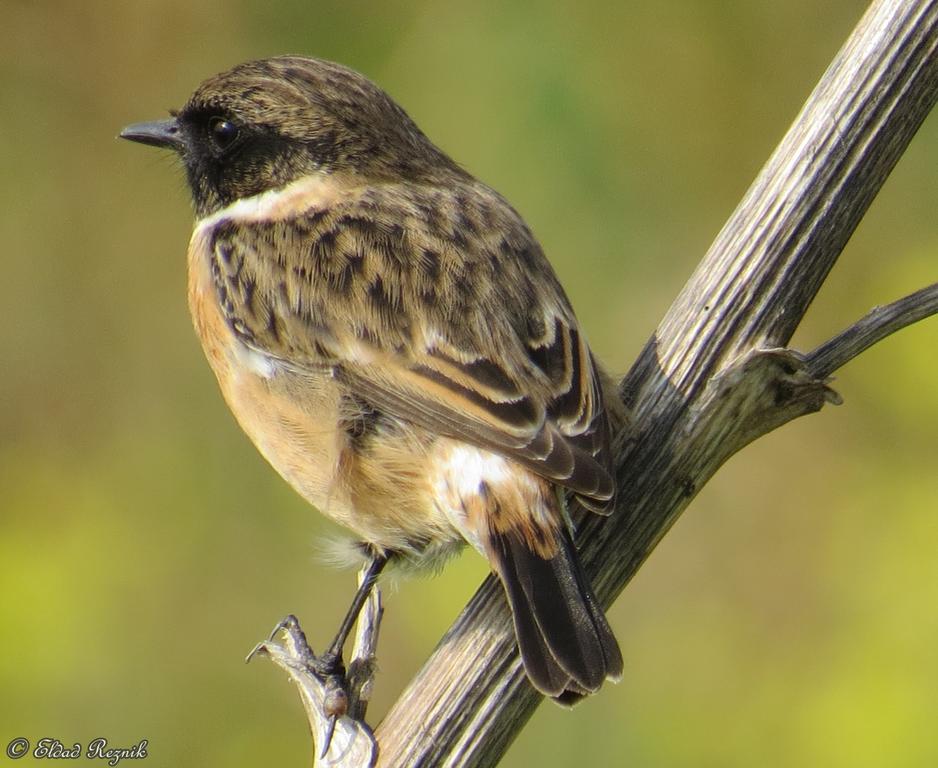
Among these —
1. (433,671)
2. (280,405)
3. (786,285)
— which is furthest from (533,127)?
(433,671)

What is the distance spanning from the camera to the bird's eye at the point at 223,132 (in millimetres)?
4211

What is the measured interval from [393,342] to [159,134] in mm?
1396

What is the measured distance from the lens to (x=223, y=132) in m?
4.23

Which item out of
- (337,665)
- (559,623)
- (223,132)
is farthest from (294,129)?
(559,623)

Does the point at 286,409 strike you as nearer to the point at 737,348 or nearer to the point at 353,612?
the point at 353,612

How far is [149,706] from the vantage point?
16.1 feet

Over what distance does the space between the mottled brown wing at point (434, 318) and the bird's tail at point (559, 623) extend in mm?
183

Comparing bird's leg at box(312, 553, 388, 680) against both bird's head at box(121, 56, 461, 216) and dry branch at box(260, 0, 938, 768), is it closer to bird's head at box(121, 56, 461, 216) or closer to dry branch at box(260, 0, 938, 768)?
dry branch at box(260, 0, 938, 768)

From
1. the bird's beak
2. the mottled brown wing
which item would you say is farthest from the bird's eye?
the mottled brown wing

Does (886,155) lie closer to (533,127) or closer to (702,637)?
(702,637)

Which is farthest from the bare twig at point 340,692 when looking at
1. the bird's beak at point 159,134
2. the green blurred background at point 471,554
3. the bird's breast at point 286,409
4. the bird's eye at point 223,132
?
the bird's beak at point 159,134

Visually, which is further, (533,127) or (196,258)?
(533,127)

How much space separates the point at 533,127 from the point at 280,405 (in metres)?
2.63

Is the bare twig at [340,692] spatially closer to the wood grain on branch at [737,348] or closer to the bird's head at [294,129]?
Result: the wood grain on branch at [737,348]
